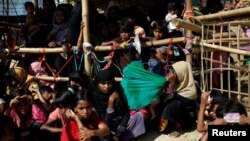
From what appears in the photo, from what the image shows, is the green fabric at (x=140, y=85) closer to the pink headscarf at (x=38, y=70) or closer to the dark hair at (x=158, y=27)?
the dark hair at (x=158, y=27)

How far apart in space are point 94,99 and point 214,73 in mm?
1526

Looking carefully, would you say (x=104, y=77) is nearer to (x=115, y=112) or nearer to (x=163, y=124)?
(x=115, y=112)

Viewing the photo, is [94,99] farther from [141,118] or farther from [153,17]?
[153,17]

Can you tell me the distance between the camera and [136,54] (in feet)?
20.9

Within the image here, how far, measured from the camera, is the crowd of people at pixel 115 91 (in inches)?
219

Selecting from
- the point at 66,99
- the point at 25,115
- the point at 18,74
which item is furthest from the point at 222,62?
the point at 18,74

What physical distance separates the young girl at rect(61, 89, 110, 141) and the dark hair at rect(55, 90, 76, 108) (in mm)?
440

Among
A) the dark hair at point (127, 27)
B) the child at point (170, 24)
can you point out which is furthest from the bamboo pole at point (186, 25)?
the dark hair at point (127, 27)

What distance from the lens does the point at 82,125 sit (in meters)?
4.58

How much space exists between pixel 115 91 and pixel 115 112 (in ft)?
0.87

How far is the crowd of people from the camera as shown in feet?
18.3

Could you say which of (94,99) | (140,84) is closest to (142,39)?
(140,84)

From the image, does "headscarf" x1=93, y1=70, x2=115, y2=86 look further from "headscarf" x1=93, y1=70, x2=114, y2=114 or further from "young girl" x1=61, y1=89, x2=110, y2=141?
"young girl" x1=61, y1=89, x2=110, y2=141

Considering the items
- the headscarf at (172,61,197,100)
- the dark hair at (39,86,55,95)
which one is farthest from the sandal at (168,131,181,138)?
the dark hair at (39,86,55,95)
